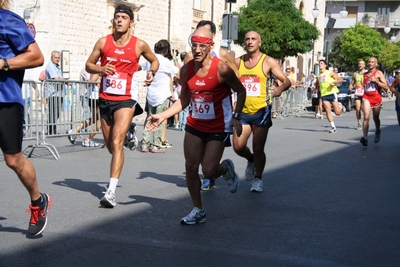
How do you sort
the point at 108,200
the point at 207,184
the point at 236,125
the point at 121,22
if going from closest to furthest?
the point at 236,125
the point at 108,200
the point at 121,22
the point at 207,184

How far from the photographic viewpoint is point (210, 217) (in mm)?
6918

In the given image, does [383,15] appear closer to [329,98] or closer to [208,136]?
[329,98]

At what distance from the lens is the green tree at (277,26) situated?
31.6m

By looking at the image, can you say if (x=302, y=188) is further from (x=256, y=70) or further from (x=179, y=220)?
(x=179, y=220)

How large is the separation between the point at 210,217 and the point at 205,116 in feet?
3.30

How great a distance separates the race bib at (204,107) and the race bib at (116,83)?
137cm

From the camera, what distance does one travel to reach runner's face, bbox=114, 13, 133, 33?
25.4ft

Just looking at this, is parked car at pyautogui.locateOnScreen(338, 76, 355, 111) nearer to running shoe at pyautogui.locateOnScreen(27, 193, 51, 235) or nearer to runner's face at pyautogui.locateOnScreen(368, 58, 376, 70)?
runner's face at pyautogui.locateOnScreen(368, 58, 376, 70)

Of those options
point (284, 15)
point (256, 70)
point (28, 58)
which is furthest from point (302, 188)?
point (284, 15)

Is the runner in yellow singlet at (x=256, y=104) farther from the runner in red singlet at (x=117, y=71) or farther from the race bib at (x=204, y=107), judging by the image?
the race bib at (x=204, y=107)

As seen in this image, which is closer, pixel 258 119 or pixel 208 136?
pixel 208 136

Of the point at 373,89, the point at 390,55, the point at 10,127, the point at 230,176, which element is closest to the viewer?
the point at 10,127

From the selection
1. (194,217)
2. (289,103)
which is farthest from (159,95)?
(289,103)

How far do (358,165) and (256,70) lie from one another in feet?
12.0
